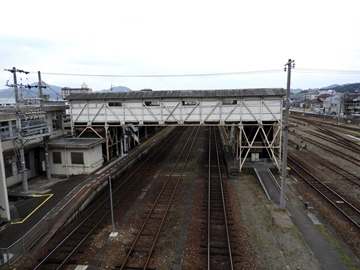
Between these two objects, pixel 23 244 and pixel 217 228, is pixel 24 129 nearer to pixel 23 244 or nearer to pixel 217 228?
pixel 23 244

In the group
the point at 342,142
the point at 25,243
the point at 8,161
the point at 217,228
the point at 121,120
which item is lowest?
the point at 217,228

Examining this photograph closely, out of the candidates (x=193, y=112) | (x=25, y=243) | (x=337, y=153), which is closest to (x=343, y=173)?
(x=337, y=153)

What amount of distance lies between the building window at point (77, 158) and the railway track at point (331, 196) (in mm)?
17652

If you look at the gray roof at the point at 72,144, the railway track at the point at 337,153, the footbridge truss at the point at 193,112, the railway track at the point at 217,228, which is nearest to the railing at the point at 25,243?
the gray roof at the point at 72,144

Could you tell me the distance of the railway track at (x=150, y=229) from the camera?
32.9ft

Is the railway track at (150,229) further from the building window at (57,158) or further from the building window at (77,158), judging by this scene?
the building window at (57,158)

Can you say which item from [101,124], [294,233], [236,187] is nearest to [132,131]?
[101,124]

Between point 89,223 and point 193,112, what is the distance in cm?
1266

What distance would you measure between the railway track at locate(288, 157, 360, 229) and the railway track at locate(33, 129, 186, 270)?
41.5ft

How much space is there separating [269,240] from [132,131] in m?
22.7

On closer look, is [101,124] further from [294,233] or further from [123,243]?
[294,233]

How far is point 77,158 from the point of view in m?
20.1

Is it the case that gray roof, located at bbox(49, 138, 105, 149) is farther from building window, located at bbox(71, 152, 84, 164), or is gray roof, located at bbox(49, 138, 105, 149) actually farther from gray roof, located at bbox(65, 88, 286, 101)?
gray roof, located at bbox(65, 88, 286, 101)

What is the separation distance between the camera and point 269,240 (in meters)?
11.4
